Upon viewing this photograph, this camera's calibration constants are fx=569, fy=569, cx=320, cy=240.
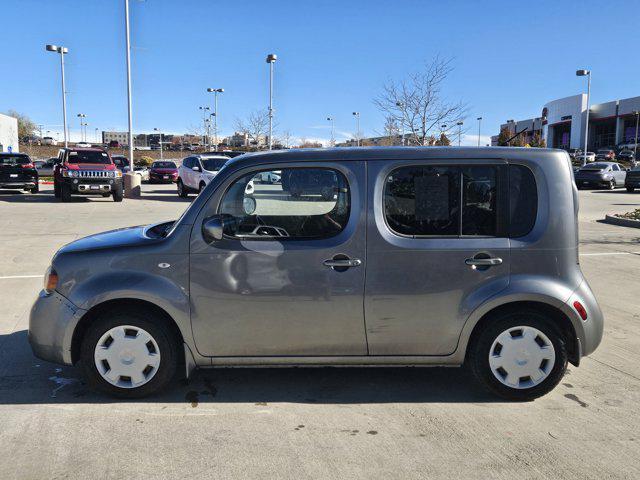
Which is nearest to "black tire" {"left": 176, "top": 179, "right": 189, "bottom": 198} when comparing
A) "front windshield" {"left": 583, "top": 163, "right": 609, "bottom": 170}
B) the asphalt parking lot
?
the asphalt parking lot

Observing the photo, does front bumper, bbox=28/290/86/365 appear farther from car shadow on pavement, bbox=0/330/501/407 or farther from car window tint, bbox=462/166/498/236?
car window tint, bbox=462/166/498/236

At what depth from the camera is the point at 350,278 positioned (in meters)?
3.91

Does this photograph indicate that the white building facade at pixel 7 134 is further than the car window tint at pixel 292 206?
Yes

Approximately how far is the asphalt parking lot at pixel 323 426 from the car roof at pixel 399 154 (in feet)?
5.66

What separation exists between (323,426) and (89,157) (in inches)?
802

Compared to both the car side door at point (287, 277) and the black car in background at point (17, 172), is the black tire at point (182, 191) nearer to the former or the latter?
the black car in background at point (17, 172)

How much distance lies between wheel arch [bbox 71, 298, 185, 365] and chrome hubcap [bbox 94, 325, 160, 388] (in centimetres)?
15

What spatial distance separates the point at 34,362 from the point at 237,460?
2487 mm

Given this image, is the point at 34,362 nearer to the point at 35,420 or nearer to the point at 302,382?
the point at 35,420

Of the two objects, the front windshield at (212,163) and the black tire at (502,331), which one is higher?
the front windshield at (212,163)

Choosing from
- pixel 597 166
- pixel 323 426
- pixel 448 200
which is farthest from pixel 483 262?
pixel 597 166

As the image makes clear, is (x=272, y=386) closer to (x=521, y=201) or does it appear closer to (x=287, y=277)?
(x=287, y=277)

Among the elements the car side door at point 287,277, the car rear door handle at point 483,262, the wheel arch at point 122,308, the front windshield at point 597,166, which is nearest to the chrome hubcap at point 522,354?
the car rear door handle at point 483,262

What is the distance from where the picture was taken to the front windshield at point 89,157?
70.1 ft
